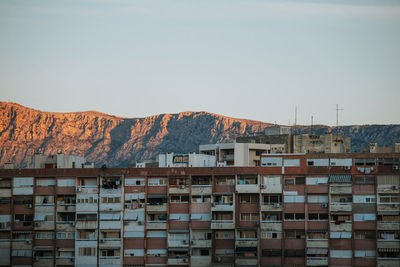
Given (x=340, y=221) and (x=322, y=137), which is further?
(x=322, y=137)

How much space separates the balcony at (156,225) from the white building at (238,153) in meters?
27.3

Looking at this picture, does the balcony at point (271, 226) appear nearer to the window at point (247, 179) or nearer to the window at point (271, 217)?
the window at point (271, 217)

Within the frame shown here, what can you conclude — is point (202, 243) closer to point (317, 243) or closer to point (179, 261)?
point (179, 261)

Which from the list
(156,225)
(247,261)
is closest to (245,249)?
(247,261)

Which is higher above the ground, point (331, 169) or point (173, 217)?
point (331, 169)

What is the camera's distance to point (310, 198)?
7256 cm

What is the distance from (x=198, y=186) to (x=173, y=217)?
4198mm

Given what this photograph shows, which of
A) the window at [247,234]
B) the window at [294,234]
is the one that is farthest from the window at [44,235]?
the window at [294,234]

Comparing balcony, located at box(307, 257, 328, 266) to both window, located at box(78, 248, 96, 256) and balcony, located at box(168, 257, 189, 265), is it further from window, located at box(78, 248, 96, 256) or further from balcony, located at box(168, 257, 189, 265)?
window, located at box(78, 248, 96, 256)

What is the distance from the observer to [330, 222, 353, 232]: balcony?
7144 cm

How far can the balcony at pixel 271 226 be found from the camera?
2849 inches

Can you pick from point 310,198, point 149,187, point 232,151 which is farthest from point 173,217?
point 232,151

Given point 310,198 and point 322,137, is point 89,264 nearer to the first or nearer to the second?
point 310,198

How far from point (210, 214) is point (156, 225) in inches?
229
